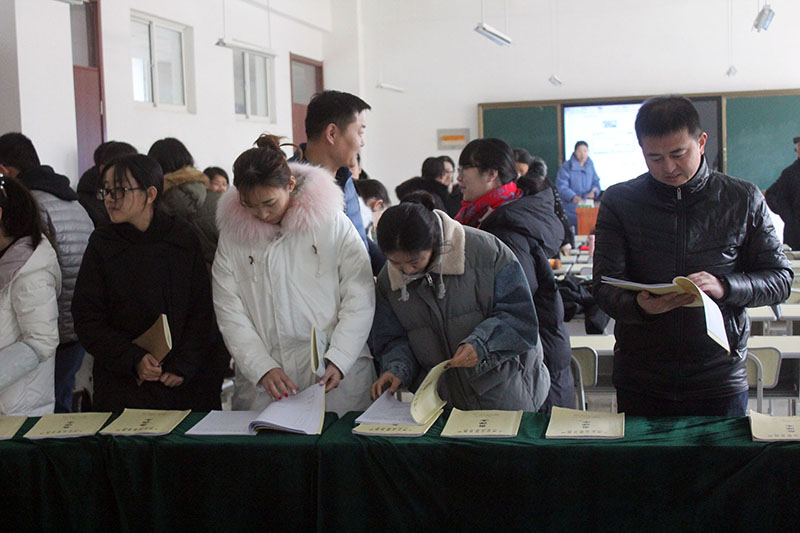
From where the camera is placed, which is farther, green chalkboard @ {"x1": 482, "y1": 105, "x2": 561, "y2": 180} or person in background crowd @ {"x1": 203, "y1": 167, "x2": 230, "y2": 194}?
green chalkboard @ {"x1": 482, "y1": 105, "x2": 561, "y2": 180}

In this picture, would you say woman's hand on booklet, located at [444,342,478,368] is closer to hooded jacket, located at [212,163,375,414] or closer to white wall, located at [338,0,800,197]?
hooded jacket, located at [212,163,375,414]

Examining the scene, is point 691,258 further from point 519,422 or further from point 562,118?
point 562,118

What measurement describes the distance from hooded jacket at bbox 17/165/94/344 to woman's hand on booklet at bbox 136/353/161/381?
0.94 metres

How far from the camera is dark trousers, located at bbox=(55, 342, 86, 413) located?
3178 millimetres

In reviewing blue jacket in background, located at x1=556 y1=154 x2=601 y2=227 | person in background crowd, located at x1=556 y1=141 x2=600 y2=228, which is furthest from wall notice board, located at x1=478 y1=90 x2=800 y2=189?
blue jacket in background, located at x1=556 y1=154 x2=601 y2=227

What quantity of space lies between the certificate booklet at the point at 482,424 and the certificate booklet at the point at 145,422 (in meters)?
0.69

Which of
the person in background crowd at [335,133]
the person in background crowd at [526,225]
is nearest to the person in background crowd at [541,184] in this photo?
the person in background crowd at [526,225]

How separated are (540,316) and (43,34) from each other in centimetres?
470

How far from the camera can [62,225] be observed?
10.2ft

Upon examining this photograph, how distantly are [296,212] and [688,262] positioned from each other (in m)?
1.01

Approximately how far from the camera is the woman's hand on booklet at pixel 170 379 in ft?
7.70

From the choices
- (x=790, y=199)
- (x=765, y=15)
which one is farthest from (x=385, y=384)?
(x=765, y=15)

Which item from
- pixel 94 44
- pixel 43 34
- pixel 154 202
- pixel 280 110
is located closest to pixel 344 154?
pixel 154 202

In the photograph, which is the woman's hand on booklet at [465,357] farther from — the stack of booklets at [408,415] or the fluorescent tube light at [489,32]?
the fluorescent tube light at [489,32]
